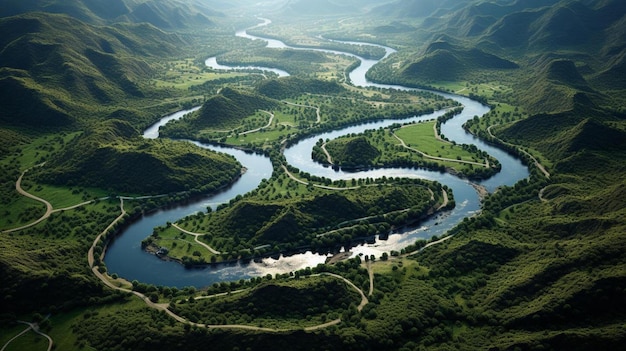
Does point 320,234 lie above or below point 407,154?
below

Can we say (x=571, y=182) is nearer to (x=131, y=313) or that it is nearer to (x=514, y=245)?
(x=514, y=245)

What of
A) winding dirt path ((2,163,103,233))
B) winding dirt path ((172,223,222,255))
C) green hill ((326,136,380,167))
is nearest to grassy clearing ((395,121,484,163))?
green hill ((326,136,380,167))

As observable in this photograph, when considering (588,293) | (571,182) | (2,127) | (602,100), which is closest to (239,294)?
(588,293)

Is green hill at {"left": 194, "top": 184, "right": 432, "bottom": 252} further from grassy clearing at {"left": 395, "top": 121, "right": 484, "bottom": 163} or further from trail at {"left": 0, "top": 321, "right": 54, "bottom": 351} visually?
trail at {"left": 0, "top": 321, "right": 54, "bottom": 351}

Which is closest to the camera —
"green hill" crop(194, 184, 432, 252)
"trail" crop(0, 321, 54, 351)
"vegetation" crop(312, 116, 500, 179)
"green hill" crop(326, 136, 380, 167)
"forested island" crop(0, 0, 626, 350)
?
"forested island" crop(0, 0, 626, 350)

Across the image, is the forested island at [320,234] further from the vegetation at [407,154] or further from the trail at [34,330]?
the vegetation at [407,154]

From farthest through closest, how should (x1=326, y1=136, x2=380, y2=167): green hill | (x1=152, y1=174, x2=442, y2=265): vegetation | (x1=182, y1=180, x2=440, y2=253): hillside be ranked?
(x1=326, y1=136, x2=380, y2=167): green hill < (x1=182, y1=180, x2=440, y2=253): hillside < (x1=152, y1=174, x2=442, y2=265): vegetation

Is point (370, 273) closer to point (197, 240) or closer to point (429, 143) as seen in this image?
point (197, 240)

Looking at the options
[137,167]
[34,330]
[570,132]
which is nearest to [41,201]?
[137,167]
